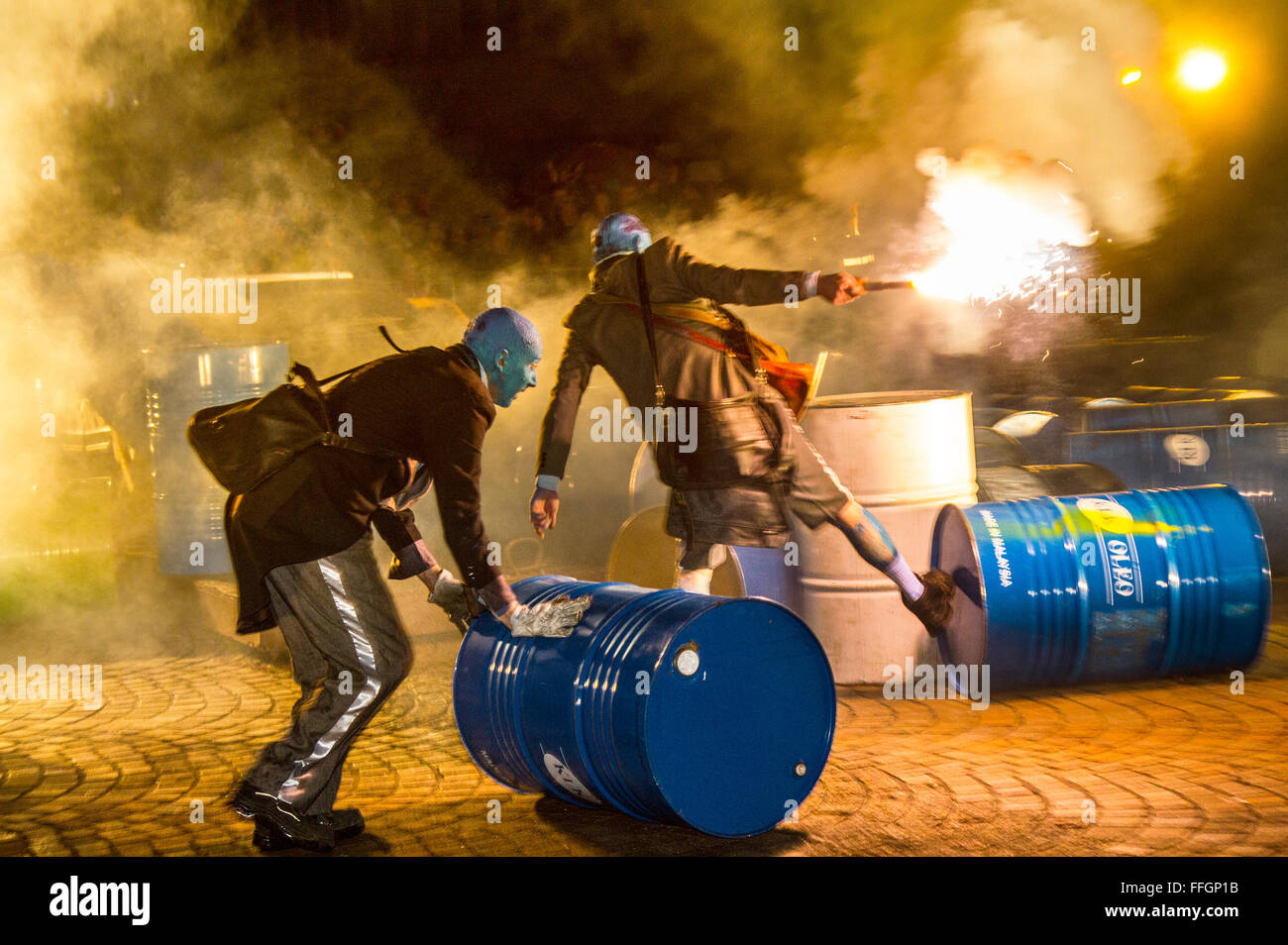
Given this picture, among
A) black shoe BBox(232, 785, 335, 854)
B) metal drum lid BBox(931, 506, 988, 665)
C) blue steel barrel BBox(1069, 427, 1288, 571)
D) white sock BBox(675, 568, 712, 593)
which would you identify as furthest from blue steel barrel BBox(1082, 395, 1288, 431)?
black shoe BBox(232, 785, 335, 854)

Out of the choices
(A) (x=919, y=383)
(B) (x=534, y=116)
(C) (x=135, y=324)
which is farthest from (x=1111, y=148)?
(C) (x=135, y=324)

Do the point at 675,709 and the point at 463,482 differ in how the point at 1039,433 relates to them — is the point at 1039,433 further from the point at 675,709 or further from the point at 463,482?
the point at 463,482

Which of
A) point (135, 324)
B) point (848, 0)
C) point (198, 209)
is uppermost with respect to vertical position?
point (848, 0)

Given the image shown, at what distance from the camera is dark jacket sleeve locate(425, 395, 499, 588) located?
3445 mm

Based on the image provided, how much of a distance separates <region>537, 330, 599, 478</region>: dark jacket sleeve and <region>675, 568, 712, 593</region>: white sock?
776 millimetres

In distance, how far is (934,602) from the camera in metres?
5.52

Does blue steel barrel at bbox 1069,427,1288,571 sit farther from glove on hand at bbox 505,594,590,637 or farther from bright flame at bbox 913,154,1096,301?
glove on hand at bbox 505,594,590,637

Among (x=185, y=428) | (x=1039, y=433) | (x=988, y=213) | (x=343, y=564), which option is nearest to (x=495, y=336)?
(x=343, y=564)

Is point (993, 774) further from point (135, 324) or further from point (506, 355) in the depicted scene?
point (135, 324)

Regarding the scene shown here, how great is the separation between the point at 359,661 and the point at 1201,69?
433 inches

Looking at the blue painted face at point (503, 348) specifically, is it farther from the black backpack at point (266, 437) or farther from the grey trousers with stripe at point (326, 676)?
→ the grey trousers with stripe at point (326, 676)

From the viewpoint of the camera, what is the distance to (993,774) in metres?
4.14

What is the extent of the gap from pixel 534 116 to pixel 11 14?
4.82m

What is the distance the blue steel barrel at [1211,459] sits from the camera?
789 cm
